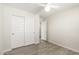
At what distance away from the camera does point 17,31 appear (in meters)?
A: 1.52

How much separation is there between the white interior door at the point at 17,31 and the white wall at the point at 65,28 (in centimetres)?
57

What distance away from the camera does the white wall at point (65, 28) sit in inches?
57.4

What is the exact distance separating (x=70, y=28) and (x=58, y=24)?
0.79ft

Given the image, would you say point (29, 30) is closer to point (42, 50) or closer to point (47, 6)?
point (42, 50)

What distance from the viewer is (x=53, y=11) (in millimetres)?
1520

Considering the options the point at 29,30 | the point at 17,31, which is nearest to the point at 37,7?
the point at 29,30

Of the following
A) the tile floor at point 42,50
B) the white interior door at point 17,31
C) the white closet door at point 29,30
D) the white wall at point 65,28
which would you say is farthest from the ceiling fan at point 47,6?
the tile floor at point 42,50

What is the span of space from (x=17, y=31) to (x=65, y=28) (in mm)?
943

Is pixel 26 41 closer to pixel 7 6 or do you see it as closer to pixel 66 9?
pixel 7 6

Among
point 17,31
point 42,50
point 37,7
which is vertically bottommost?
point 42,50

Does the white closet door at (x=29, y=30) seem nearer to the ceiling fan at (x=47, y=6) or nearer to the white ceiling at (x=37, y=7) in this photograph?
the white ceiling at (x=37, y=7)
